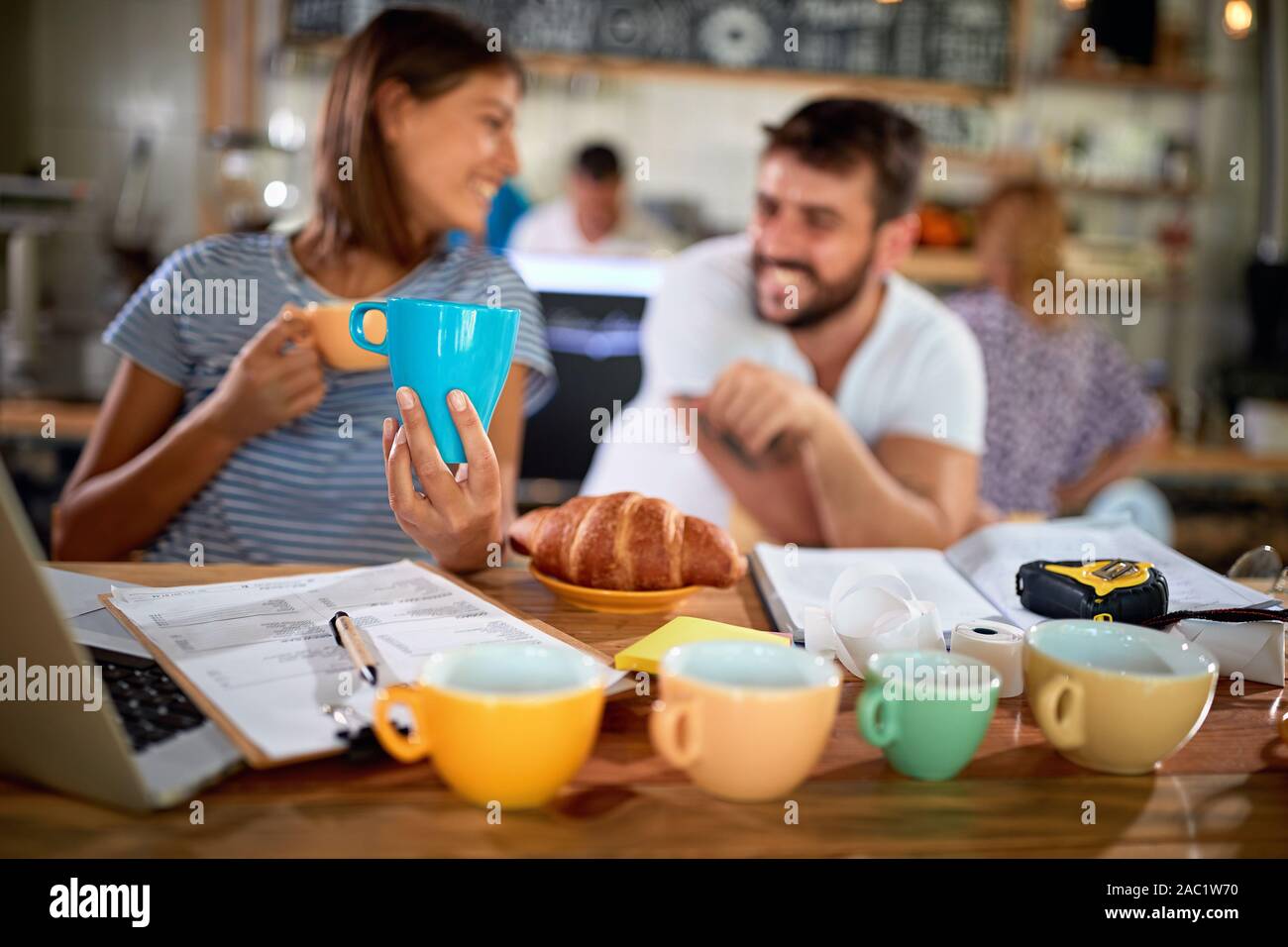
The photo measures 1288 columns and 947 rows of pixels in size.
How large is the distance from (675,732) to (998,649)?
30 centimetres

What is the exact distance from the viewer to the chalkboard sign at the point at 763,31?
3.70 m

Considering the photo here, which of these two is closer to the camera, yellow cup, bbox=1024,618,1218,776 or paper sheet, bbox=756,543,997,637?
yellow cup, bbox=1024,618,1218,776

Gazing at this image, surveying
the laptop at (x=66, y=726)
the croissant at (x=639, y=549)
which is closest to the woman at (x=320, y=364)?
the croissant at (x=639, y=549)

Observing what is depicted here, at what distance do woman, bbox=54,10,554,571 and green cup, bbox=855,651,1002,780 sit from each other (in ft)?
2.58

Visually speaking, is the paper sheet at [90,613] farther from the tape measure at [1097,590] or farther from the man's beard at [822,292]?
the man's beard at [822,292]

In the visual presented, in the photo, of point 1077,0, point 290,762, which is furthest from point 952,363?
point 1077,0

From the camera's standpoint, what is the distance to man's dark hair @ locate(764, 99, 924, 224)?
190 cm

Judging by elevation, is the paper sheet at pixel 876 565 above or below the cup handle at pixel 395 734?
below

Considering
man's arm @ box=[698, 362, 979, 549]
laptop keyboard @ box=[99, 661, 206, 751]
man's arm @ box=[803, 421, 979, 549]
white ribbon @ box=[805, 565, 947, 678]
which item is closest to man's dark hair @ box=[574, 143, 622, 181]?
man's arm @ box=[698, 362, 979, 549]

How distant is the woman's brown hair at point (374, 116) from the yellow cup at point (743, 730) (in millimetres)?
986

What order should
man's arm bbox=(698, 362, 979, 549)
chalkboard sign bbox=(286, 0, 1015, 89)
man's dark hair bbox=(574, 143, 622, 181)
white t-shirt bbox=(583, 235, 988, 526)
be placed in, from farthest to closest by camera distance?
man's dark hair bbox=(574, 143, 622, 181) < chalkboard sign bbox=(286, 0, 1015, 89) < white t-shirt bbox=(583, 235, 988, 526) < man's arm bbox=(698, 362, 979, 549)

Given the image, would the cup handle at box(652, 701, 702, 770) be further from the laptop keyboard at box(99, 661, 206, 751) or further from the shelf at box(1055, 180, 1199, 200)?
the shelf at box(1055, 180, 1199, 200)
